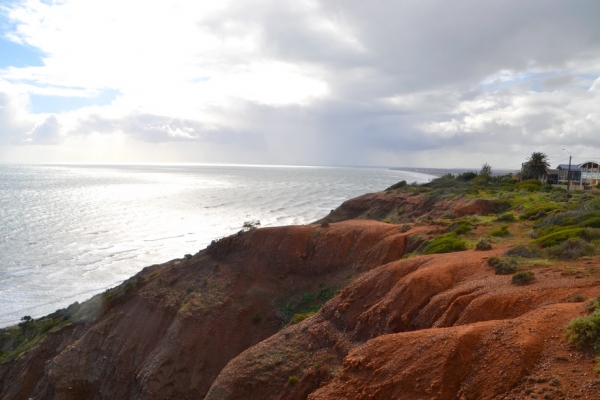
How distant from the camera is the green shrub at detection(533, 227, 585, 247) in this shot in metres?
17.3

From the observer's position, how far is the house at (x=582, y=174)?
69.1m

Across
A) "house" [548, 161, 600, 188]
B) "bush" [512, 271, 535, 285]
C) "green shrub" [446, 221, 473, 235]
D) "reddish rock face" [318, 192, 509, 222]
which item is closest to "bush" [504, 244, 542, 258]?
"bush" [512, 271, 535, 285]

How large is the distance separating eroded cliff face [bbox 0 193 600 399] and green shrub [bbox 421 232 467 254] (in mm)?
1533

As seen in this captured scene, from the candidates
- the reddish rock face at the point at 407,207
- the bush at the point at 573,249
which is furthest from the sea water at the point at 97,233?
the bush at the point at 573,249

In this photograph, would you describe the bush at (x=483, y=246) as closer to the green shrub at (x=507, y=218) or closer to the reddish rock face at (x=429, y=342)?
the reddish rock face at (x=429, y=342)

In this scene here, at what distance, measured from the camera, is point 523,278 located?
1315 centimetres

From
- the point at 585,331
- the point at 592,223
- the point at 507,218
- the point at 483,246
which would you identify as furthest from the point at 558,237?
the point at 585,331

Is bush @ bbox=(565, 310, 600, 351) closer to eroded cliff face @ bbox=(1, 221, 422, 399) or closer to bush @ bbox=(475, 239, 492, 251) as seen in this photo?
bush @ bbox=(475, 239, 492, 251)

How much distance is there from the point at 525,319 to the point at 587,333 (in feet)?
5.42

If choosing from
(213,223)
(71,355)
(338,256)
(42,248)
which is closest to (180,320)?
(71,355)

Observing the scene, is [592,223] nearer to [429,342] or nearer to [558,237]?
[558,237]

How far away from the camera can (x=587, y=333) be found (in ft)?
Result: 29.1

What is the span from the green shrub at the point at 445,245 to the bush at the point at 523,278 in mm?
7071

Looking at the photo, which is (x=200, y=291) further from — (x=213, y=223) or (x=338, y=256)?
(x=213, y=223)
